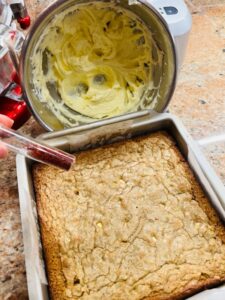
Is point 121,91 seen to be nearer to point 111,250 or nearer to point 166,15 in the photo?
point 166,15

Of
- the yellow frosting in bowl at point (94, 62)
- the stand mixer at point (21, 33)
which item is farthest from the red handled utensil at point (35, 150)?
the stand mixer at point (21, 33)

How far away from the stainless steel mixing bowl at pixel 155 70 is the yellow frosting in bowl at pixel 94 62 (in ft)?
0.06

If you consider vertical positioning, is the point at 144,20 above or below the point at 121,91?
above

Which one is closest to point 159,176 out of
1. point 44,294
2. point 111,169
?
point 111,169

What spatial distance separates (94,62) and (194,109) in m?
0.36

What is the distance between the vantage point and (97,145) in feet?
3.01

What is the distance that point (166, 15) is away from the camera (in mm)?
1031

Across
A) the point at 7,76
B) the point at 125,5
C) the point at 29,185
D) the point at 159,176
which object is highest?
the point at 125,5

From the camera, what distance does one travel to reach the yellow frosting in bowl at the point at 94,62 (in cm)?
85

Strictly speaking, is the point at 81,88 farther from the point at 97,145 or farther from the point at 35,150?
the point at 35,150

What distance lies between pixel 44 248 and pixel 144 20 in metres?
0.54

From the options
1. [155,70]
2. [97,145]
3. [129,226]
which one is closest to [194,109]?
[155,70]

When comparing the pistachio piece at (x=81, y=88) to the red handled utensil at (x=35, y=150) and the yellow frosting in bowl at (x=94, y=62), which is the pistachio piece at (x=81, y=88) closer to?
the yellow frosting in bowl at (x=94, y=62)

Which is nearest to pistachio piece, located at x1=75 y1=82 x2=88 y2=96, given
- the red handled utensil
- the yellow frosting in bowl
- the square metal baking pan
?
the yellow frosting in bowl
